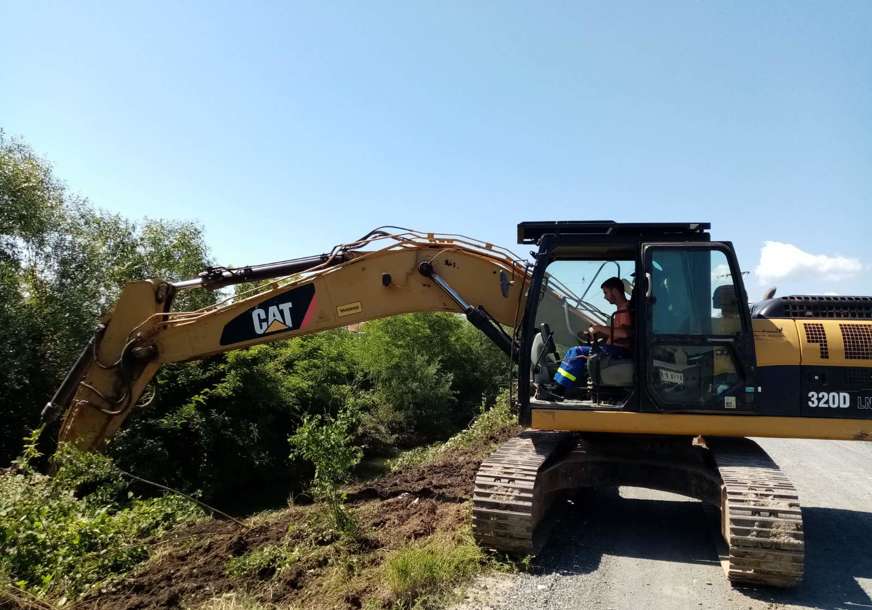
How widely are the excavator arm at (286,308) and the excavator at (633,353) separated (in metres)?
0.02

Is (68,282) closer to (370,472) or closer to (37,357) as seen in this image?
(37,357)

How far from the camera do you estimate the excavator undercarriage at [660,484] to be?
13.9 ft

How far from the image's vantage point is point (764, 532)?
421 centimetres

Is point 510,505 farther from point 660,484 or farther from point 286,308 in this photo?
point 286,308

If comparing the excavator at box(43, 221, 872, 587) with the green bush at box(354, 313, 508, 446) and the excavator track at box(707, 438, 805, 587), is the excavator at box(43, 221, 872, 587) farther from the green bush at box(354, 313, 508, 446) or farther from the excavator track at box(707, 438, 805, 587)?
the green bush at box(354, 313, 508, 446)

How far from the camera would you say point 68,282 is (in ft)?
44.2

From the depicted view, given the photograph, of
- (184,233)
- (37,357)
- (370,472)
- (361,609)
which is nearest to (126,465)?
(37,357)

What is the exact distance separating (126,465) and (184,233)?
9874 millimetres

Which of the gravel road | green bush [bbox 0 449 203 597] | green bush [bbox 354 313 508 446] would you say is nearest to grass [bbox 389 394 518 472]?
green bush [bbox 354 313 508 446]

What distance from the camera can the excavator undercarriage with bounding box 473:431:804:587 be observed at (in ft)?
13.9

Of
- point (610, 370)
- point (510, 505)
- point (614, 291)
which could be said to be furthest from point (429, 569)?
point (614, 291)

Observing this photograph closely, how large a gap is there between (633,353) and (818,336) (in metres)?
1.59

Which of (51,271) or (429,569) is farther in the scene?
(51,271)

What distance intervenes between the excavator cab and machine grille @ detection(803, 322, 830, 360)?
57 cm
